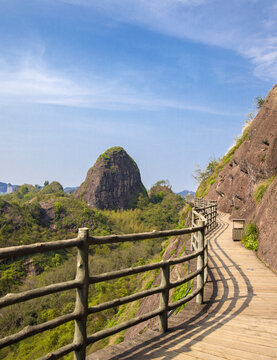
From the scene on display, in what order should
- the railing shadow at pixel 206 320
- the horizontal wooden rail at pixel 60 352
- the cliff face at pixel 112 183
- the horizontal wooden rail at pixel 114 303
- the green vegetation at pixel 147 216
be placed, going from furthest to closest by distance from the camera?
the cliff face at pixel 112 183 → the green vegetation at pixel 147 216 → the railing shadow at pixel 206 320 → the horizontal wooden rail at pixel 114 303 → the horizontal wooden rail at pixel 60 352

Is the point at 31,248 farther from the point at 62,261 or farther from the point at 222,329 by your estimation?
the point at 62,261

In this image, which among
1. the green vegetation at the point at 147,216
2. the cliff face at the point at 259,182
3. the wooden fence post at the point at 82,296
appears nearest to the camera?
the wooden fence post at the point at 82,296

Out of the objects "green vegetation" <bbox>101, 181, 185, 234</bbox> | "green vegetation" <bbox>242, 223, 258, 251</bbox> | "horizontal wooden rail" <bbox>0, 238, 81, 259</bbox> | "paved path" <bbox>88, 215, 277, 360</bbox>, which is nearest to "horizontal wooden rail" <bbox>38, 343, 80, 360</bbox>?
"paved path" <bbox>88, 215, 277, 360</bbox>

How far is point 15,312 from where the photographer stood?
149ft

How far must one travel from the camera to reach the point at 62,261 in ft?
241

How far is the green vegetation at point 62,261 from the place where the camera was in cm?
3444

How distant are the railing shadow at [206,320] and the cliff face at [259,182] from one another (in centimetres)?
200

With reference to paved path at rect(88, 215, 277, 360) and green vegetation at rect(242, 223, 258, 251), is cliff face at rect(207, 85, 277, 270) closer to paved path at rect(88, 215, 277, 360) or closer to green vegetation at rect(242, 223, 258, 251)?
green vegetation at rect(242, 223, 258, 251)

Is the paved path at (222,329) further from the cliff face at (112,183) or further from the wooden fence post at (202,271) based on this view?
the cliff face at (112,183)

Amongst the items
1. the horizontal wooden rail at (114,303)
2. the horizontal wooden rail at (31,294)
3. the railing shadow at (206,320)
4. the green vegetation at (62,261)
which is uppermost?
the horizontal wooden rail at (31,294)

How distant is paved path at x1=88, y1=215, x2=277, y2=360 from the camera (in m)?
3.34

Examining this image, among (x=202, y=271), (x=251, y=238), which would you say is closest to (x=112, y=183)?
(x=251, y=238)

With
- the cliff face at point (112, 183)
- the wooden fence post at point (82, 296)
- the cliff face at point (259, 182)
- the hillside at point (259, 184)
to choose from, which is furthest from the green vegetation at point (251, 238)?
the cliff face at point (112, 183)

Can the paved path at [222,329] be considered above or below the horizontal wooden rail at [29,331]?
below
